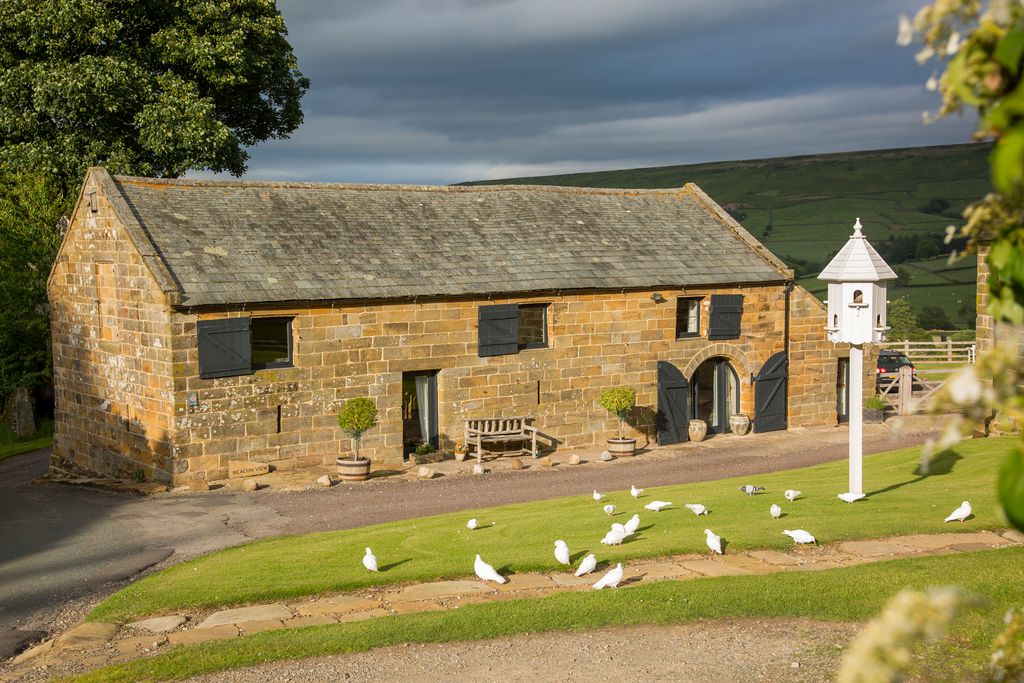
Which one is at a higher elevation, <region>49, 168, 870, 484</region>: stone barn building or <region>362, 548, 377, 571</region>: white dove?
<region>49, 168, 870, 484</region>: stone barn building

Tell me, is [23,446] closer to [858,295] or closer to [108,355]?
[108,355]

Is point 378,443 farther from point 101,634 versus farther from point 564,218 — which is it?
point 101,634

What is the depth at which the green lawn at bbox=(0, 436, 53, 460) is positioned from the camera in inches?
1253

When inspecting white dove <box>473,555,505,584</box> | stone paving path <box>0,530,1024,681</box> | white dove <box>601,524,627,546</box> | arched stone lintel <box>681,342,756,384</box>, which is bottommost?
stone paving path <box>0,530,1024,681</box>

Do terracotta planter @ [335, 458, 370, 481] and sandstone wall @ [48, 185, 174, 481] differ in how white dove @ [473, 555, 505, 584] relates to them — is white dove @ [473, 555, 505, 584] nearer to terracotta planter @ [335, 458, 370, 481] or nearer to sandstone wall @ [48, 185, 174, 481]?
terracotta planter @ [335, 458, 370, 481]

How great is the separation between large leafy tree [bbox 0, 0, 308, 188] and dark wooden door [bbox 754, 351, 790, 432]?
19.3 meters

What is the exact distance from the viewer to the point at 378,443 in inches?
934

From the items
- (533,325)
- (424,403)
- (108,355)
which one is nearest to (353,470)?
(424,403)

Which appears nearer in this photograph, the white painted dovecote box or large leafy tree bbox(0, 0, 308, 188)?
the white painted dovecote box

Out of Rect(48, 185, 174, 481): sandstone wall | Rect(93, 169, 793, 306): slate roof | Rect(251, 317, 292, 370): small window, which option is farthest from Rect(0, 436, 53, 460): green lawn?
Rect(251, 317, 292, 370): small window

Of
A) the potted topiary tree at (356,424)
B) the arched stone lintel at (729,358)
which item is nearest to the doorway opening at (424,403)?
the potted topiary tree at (356,424)

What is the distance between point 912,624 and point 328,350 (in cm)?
2115

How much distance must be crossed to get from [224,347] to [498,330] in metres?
6.97

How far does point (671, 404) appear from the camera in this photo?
27.3 metres
